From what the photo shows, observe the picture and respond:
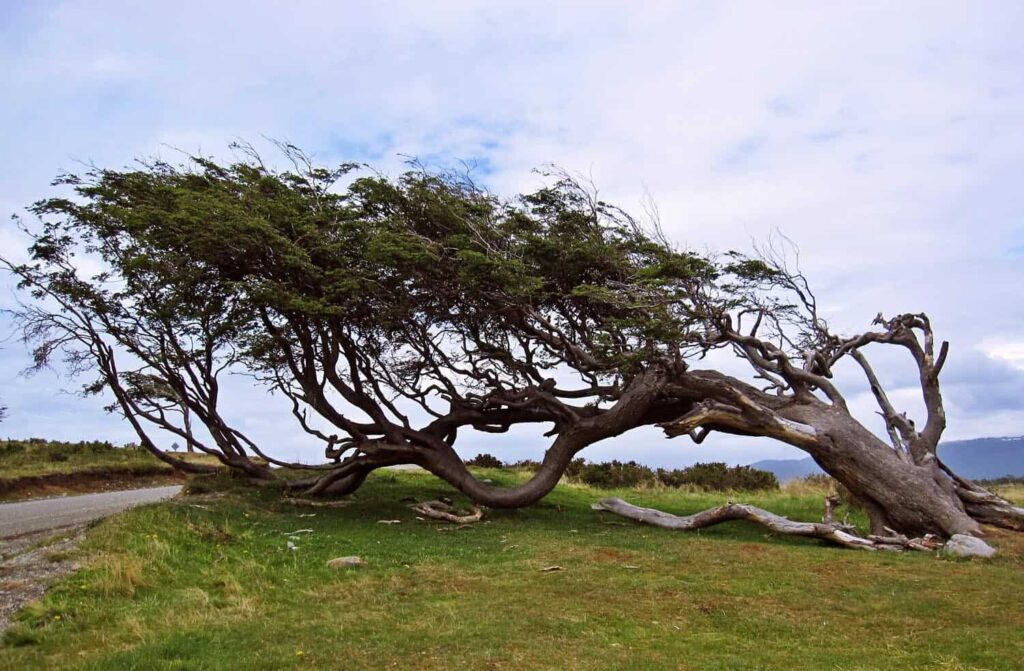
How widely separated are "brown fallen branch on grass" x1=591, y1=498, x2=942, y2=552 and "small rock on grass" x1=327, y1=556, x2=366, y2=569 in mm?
7736

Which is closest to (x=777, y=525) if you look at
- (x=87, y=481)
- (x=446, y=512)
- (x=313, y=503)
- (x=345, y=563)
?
(x=446, y=512)

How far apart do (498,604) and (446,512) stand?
27.4 feet

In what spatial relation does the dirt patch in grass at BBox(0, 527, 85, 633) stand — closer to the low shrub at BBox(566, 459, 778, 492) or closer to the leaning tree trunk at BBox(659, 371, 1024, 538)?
the leaning tree trunk at BBox(659, 371, 1024, 538)

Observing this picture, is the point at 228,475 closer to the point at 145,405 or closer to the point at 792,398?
the point at 145,405

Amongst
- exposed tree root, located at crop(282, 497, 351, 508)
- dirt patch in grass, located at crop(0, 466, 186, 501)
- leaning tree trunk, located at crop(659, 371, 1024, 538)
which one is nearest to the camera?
leaning tree trunk, located at crop(659, 371, 1024, 538)

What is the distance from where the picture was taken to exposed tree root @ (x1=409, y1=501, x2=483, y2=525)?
1678 centimetres

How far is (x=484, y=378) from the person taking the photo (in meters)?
19.7

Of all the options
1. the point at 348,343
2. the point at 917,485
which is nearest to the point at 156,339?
the point at 348,343

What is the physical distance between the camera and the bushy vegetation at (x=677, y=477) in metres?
28.2

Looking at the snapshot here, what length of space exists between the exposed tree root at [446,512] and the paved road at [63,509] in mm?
6504

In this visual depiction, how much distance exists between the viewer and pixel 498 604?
30.0 feet

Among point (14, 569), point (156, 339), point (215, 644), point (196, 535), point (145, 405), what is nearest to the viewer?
point (215, 644)

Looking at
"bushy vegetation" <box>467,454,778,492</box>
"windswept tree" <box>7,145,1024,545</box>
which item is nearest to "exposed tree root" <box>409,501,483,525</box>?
"windswept tree" <box>7,145,1024,545</box>

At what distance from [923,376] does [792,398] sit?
2.92 metres
